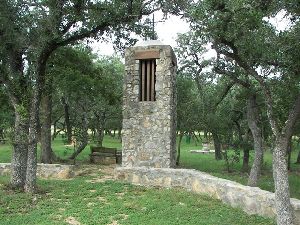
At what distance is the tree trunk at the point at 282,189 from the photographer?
6.59m

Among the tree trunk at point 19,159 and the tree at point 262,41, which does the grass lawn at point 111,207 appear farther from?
the tree at point 262,41

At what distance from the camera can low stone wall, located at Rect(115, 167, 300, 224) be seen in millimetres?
7898

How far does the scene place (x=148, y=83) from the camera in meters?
13.7

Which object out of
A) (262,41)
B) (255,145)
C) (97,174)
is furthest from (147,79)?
(262,41)

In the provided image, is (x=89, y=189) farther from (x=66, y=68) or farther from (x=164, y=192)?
(x=66, y=68)

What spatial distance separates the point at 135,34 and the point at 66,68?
4.87 meters

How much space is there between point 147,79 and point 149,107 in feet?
3.50

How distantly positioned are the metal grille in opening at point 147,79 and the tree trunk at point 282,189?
24.1 ft

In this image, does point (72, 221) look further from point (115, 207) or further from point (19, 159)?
point (19, 159)

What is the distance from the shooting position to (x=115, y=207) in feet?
29.1

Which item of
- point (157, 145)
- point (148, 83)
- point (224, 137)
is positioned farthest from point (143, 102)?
point (224, 137)

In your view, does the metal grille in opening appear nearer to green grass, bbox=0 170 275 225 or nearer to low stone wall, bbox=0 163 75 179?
low stone wall, bbox=0 163 75 179

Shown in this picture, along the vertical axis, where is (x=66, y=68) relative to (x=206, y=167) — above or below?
above

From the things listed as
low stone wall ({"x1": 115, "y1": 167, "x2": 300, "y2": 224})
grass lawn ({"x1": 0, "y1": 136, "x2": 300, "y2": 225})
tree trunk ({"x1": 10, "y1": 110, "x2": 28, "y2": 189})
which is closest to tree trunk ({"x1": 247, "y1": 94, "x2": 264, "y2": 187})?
low stone wall ({"x1": 115, "y1": 167, "x2": 300, "y2": 224})
